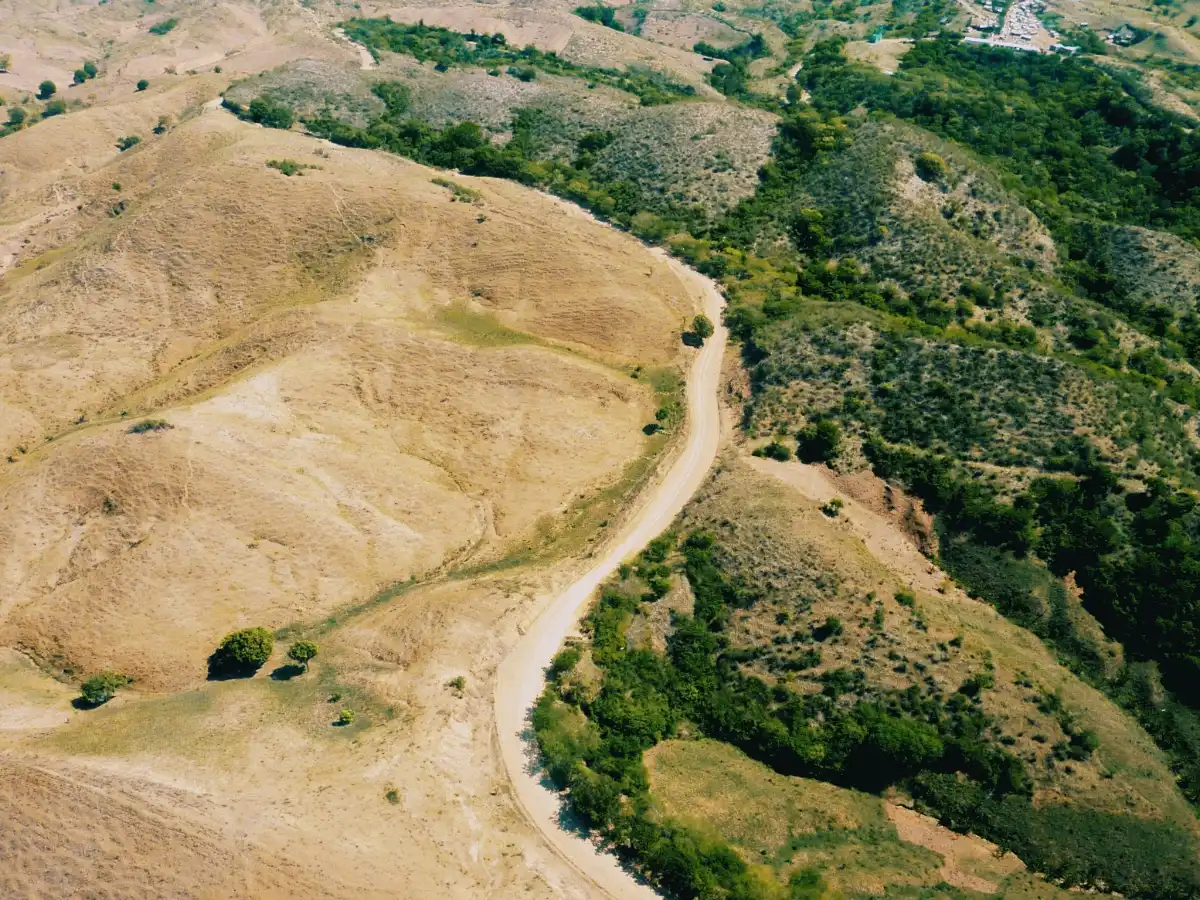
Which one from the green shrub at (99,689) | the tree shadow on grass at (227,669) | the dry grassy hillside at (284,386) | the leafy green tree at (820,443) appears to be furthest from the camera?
the leafy green tree at (820,443)

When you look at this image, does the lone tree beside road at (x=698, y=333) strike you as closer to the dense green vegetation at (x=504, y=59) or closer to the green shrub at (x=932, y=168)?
the green shrub at (x=932, y=168)

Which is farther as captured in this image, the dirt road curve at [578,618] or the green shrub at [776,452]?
the green shrub at [776,452]

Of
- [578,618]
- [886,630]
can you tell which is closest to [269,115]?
[578,618]

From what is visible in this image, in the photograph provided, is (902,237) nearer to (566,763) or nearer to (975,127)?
(975,127)

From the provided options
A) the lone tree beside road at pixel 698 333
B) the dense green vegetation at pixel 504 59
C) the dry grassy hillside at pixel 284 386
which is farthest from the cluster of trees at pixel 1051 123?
the dry grassy hillside at pixel 284 386

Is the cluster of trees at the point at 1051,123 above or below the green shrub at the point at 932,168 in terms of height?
above

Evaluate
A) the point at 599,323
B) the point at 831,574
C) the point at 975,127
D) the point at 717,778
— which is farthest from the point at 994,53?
the point at 717,778

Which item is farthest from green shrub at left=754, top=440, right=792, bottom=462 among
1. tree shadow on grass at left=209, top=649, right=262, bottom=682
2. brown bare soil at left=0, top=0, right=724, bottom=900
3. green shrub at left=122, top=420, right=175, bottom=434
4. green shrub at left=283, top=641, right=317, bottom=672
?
green shrub at left=122, top=420, right=175, bottom=434
